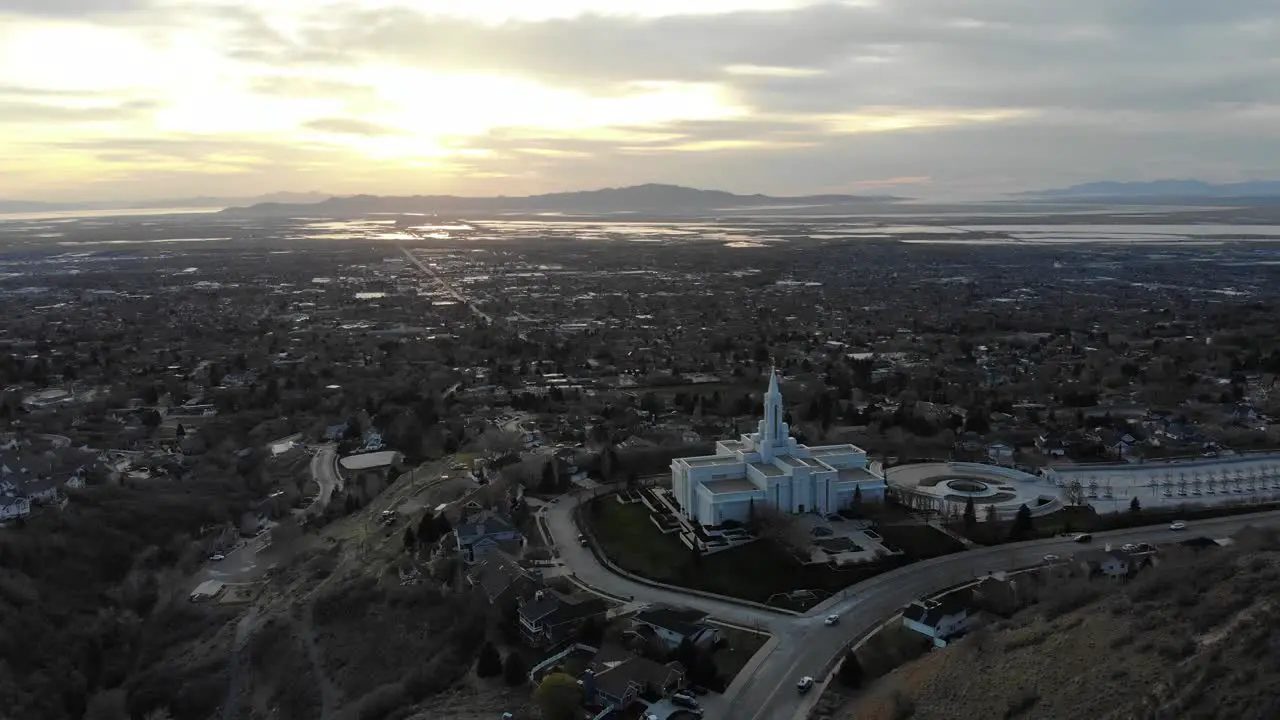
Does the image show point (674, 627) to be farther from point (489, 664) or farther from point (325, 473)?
point (325, 473)

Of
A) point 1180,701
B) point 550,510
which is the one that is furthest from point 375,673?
point 1180,701

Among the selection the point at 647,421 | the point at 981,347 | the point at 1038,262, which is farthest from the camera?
the point at 1038,262

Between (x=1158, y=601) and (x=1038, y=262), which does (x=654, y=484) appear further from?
(x=1038, y=262)

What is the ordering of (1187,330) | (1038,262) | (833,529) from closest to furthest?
(833,529)
(1187,330)
(1038,262)

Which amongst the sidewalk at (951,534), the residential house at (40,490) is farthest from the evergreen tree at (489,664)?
the residential house at (40,490)

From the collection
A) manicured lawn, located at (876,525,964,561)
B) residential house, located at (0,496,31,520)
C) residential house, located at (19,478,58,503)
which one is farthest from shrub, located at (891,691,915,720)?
residential house, located at (19,478,58,503)
